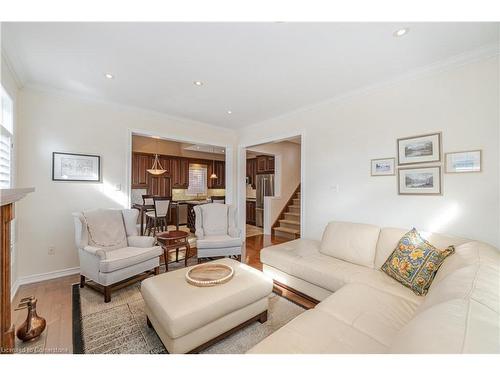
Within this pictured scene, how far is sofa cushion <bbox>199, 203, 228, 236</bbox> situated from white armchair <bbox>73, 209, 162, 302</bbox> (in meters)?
1.04

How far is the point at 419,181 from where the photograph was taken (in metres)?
2.34

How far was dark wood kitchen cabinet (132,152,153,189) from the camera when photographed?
253 inches

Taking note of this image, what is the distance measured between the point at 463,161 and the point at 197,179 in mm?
7222

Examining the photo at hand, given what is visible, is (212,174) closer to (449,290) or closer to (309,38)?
(309,38)

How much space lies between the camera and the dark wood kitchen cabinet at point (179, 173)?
23.5 ft

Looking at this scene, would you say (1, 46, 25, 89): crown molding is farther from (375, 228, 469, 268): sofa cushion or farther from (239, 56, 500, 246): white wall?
(375, 228, 469, 268): sofa cushion

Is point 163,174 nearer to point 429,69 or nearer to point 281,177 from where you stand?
point 281,177

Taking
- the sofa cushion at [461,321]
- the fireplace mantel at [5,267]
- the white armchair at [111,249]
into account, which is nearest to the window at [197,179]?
the white armchair at [111,249]

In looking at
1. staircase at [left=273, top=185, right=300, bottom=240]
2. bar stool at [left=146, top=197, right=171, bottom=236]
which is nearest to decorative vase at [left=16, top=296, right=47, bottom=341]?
bar stool at [left=146, top=197, right=171, bottom=236]

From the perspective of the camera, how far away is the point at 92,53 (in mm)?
2006

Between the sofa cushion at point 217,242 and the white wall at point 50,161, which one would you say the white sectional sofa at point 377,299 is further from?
the white wall at point 50,161


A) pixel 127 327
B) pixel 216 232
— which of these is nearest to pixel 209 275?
pixel 127 327

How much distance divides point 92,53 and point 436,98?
3.60 m
